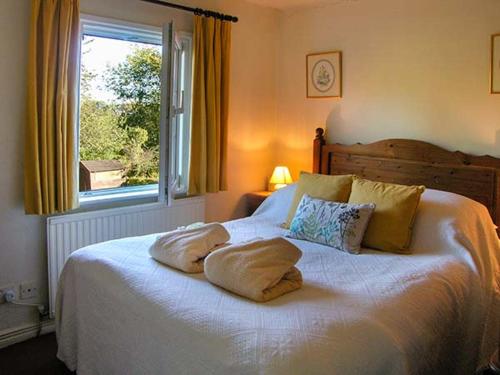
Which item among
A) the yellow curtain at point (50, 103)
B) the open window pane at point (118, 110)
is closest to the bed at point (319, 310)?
Result: the yellow curtain at point (50, 103)

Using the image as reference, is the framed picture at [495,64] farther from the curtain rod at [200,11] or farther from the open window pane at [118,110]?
the open window pane at [118,110]

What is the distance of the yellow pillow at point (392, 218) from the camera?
2.56m

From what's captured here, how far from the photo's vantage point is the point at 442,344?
1.99 metres

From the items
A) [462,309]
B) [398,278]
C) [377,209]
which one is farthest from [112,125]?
[462,309]

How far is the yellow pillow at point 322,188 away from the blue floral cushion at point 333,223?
0.13 meters

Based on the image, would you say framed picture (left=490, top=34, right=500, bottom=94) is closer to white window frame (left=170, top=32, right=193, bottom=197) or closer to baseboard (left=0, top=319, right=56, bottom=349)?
white window frame (left=170, top=32, right=193, bottom=197)

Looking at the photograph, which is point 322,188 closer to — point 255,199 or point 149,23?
point 255,199

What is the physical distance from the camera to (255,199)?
4008mm

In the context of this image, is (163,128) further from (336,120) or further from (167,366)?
(167,366)

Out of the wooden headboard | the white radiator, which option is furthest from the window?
the wooden headboard

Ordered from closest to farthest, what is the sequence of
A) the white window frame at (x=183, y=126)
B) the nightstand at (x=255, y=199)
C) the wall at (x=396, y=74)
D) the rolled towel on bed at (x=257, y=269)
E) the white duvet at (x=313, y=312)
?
the white duvet at (x=313, y=312)
the rolled towel on bed at (x=257, y=269)
the wall at (x=396, y=74)
the white window frame at (x=183, y=126)
the nightstand at (x=255, y=199)

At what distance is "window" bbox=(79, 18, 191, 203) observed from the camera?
3.12 m

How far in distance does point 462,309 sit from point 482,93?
59.4 inches

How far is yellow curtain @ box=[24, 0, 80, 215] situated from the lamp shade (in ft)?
5.86
